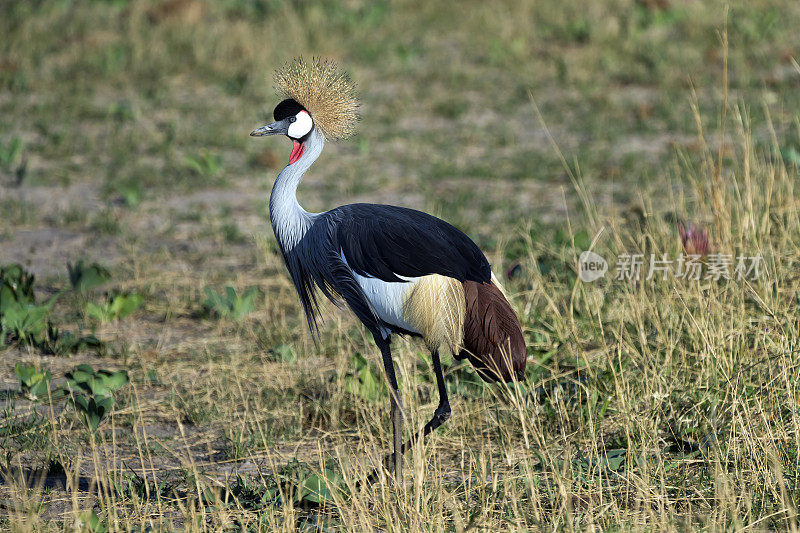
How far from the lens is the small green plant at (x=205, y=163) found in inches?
268

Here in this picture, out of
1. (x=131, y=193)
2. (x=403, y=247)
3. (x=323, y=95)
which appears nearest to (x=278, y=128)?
(x=323, y=95)

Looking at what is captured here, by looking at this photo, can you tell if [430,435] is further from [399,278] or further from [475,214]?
[475,214]

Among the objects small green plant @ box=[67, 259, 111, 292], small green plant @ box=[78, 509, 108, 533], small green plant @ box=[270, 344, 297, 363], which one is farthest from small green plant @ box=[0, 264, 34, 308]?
small green plant @ box=[78, 509, 108, 533]

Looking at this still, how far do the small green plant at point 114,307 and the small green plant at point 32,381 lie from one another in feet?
2.51

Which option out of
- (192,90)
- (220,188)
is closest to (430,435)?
(220,188)

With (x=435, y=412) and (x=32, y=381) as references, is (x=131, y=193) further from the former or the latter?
(x=435, y=412)

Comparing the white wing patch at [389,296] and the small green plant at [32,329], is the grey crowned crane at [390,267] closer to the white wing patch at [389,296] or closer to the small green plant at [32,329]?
the white wing patch at [389,296]

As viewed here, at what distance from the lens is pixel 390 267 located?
3221 millimetres

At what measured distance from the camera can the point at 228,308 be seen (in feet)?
15.6

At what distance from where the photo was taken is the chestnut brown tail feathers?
3.20 meters

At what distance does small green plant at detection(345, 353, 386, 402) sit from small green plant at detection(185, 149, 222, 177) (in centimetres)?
326

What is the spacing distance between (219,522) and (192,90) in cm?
622

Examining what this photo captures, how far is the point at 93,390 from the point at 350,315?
133 centimetres

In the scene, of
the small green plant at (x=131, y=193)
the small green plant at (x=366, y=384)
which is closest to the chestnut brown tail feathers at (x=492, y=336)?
the small green plant at (x=366, y=384)
